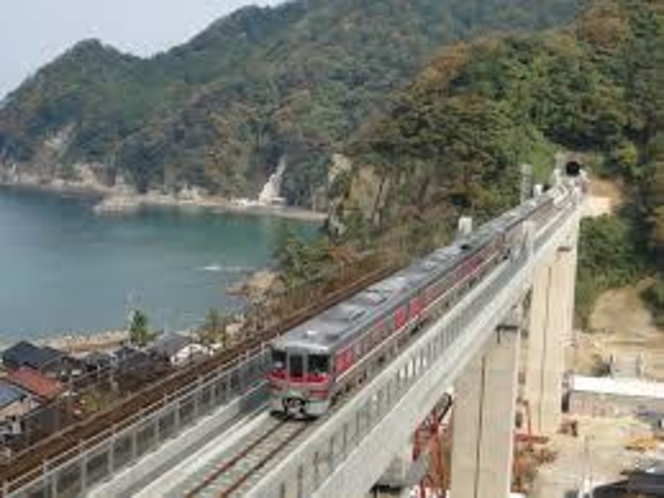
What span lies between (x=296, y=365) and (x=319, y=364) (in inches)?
13.3

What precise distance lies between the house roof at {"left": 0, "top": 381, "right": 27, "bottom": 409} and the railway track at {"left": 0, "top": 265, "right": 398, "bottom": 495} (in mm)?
10507

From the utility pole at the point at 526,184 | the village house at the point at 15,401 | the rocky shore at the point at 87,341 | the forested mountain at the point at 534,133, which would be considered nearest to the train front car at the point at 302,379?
the village house at the point at 15,401

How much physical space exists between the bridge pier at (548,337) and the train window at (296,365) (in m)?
22.0

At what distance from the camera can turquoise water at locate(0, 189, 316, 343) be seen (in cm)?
7275

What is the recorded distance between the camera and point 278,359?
16312 millimetres

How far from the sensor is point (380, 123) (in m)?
71.9

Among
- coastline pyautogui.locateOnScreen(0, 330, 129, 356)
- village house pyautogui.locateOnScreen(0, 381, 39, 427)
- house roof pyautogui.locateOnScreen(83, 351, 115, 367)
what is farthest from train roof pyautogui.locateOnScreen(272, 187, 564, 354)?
coastline pyautogui.locateOnScreen(0, 330, 129, 356)

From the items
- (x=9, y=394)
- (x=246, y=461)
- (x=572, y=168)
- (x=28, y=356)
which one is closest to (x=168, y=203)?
(x=572, y=168)

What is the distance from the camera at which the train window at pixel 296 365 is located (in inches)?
627

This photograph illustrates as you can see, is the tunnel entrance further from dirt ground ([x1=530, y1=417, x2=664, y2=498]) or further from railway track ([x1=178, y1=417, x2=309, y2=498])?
railway track ([x1=178, y1=417, x2=309, y2=498])

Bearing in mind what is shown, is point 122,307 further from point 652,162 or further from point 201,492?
point 201,492

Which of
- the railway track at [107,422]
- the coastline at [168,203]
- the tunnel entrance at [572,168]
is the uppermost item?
the tunnel entrance at [572,168]

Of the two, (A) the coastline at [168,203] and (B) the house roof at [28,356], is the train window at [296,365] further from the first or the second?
(A) the coastline at [168,203]

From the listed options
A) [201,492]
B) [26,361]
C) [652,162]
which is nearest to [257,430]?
[201,492]
